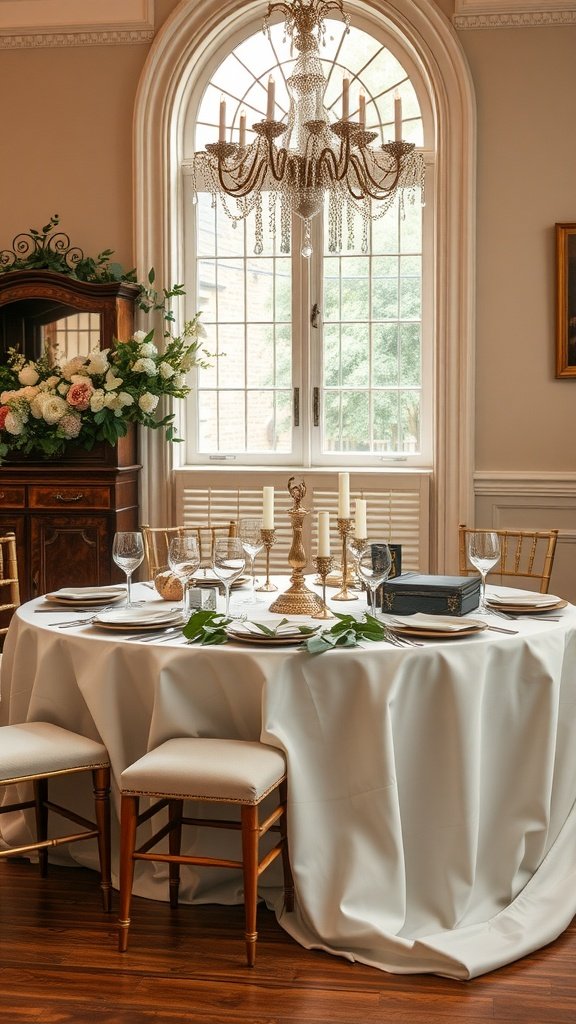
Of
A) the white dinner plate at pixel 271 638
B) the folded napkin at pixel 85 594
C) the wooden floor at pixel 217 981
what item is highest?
the folded napkin at pixel 85 594

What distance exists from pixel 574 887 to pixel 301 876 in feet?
2.55

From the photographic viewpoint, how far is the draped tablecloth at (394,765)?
8.43ft

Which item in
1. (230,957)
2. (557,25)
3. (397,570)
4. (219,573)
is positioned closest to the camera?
(230,957)

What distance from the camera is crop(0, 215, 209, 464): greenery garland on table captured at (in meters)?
5.00

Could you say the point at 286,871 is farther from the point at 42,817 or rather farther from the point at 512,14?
the point at 512,14

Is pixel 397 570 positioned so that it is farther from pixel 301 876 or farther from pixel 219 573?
pixel 301 876

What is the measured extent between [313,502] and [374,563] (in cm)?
250

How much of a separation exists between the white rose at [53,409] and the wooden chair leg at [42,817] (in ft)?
7.63

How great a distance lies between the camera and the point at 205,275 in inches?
224

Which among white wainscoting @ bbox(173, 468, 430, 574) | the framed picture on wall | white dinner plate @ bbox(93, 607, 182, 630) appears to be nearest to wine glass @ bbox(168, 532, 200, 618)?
white dinner plate @ bbox(93, 607, 182, 630)

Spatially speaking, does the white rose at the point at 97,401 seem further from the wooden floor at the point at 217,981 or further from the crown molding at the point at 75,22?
the wooden floor at the point at 217,981

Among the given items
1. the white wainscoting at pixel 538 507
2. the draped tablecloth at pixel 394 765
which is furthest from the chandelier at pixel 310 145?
the white wainscoting at pixel 538 507

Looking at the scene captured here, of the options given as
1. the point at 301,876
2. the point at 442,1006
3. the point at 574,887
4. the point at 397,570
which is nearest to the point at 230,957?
the point at 301,876

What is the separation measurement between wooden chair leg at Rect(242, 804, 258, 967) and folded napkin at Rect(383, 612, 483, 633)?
657mm
